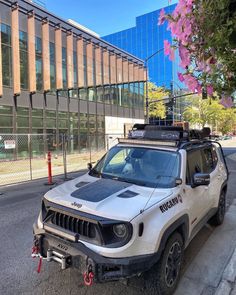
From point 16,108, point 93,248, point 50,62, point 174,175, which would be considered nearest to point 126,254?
point 93,248

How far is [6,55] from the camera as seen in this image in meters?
18.6

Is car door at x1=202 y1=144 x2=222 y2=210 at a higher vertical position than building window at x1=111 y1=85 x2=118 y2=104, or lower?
lower

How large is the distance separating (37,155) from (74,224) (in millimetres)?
18042

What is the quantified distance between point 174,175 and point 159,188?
37cm

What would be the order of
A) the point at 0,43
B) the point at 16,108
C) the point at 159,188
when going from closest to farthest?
the point at 159,188
the point at 0,43
the point at 16,108

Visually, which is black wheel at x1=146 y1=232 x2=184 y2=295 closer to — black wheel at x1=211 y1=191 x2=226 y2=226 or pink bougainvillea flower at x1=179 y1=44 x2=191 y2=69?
pink bougainvillea flower at x1=179 y1=44 x2=191 y2=69

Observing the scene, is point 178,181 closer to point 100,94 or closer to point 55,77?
point 55,77

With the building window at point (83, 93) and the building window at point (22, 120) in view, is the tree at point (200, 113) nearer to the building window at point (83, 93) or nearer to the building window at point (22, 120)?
the building window at point (83, 93)

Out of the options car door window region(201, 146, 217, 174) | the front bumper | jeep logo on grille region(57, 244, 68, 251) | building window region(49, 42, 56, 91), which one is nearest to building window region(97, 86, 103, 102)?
building window region(49, 42, 56, 91)

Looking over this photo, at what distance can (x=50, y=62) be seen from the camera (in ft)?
71.7

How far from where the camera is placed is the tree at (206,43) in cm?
173

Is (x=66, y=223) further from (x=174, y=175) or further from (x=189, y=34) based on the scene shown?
(x=189, y=34)

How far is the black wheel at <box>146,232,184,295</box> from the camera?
3186 mm

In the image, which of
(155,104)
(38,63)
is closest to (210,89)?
(38,63)
